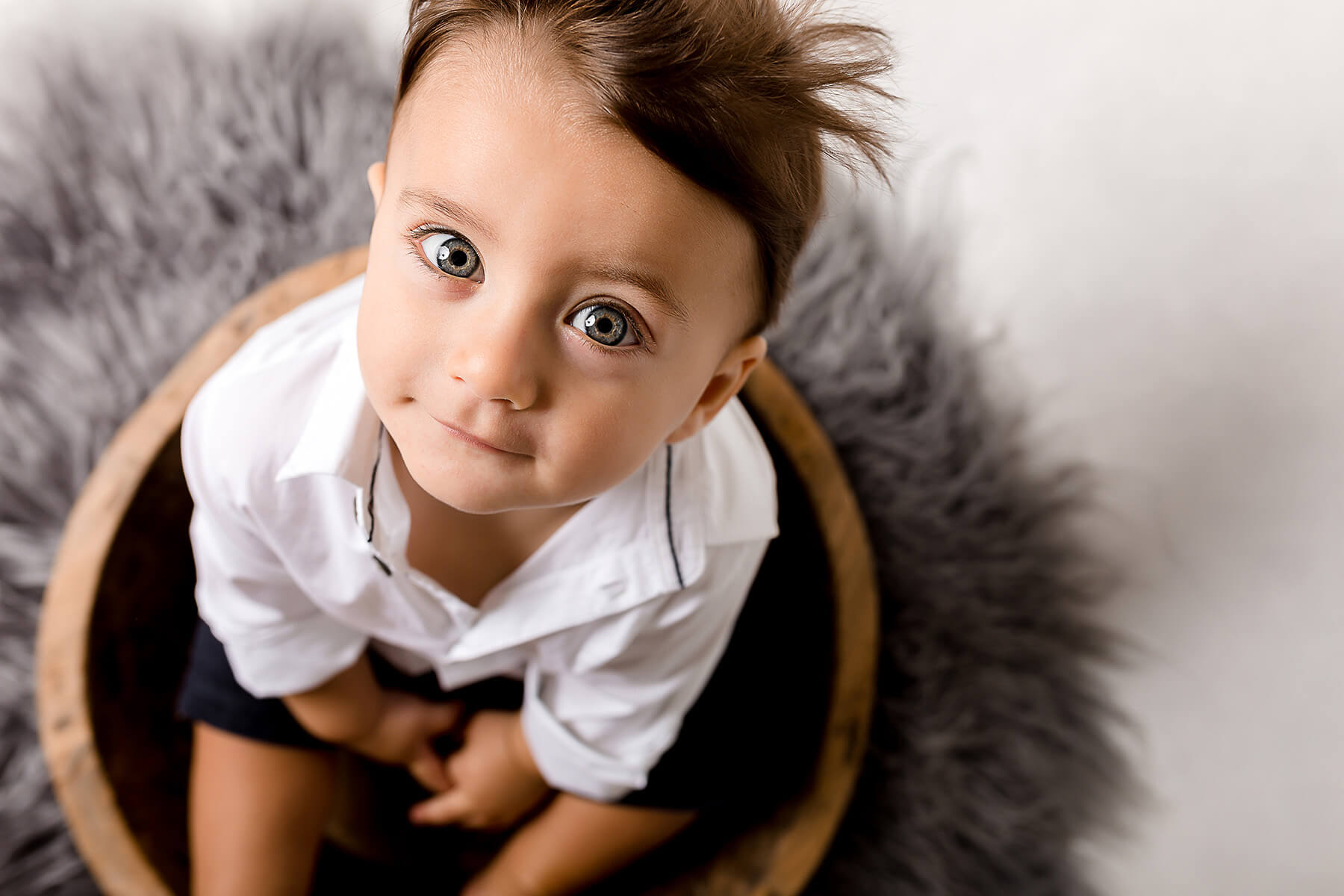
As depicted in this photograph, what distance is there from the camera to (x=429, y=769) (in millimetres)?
768

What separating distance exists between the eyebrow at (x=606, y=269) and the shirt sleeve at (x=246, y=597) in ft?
0.76

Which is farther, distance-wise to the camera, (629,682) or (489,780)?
(489,780)

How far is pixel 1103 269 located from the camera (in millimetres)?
874

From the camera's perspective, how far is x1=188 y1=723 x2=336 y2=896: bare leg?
690 mm

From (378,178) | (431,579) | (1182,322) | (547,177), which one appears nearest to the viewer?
(547,177)

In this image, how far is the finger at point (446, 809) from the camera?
0.76 meters

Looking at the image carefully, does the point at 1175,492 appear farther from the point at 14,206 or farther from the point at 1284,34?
the point at 14,206

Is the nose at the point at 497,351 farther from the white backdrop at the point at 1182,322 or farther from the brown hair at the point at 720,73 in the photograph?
the white backdrop at the point at 1182,322

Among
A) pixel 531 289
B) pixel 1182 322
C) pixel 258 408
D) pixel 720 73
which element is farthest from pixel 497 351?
pixel 1182 322

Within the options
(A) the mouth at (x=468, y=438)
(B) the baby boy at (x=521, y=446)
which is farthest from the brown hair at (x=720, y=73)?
(A) the mouth at (x=468, y=438)

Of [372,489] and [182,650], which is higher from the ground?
[372,489]

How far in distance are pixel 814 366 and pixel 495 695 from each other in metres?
0.38

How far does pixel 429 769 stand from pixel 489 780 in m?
0.05

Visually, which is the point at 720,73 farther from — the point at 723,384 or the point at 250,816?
the point at 250,816
